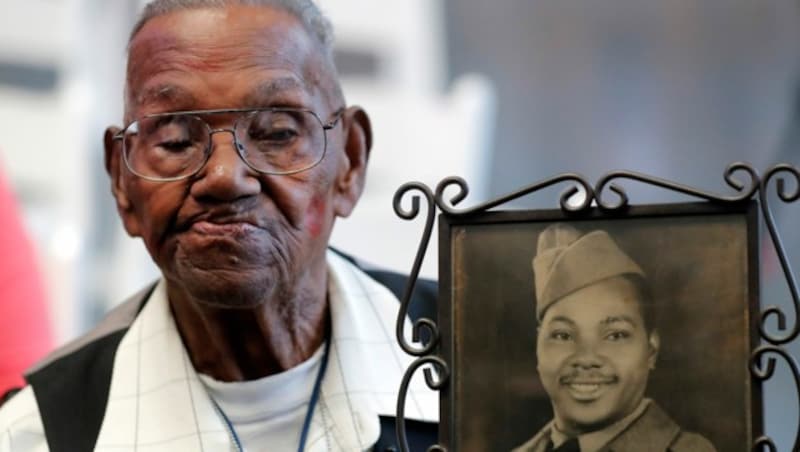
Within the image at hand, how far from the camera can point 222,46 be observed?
3.69ft

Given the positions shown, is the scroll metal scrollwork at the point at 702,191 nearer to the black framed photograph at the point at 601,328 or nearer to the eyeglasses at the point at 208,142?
the black framed photograph at the point at 601,328

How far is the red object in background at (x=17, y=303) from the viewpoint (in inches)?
65.1

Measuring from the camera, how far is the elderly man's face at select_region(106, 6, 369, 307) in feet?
3.63

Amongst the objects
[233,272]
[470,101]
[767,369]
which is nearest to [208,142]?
[233,272]

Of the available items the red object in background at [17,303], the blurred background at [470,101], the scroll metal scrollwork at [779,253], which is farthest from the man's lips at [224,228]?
the blurred background at [470,101]

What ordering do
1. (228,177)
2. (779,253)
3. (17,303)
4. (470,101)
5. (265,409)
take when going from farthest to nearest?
(470,101) → (17,303) → (265,409) → (228,177) → (779,253)

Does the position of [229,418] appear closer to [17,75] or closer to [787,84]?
[17,75]

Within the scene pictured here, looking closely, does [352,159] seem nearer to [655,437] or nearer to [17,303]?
[655,437]

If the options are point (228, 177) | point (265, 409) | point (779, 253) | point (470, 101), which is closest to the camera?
point (779, 253)

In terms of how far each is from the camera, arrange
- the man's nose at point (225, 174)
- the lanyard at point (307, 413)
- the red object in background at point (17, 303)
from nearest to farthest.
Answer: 1. the man's nose at point (225, 174)
2. the lanyard at point (307, 413)
3. the red object in background at point (17, 303)

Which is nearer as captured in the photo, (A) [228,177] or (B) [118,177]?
(A) [228,177]

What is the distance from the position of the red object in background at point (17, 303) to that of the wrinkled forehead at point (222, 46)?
0.58 m

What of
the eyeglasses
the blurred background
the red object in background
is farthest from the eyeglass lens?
the blurred background

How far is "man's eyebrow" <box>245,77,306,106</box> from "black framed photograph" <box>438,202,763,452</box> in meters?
0.19
